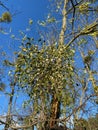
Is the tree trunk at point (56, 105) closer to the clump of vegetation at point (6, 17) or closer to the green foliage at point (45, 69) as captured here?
the green foliage at point (45, 69)

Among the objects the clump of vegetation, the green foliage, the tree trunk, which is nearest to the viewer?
the green foliage

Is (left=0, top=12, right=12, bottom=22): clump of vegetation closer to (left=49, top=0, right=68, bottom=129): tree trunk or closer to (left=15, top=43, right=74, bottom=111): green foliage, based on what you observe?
(left=49, top=0, right=68, bottom=129): tree trunk

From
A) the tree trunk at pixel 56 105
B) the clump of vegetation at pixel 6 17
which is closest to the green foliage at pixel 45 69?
the tree trunk at pixel 56 105

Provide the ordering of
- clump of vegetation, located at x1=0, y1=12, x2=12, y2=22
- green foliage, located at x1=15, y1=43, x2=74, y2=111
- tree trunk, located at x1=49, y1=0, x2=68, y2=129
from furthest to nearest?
clump of vegetation, located at x1=0, y1=12, x2=12, y2=22 < tree trunk, located at x1=49, y1=0, x2=68, y2=129 < green foliage, located at x1=15, y1=43, x2=74, y2=111

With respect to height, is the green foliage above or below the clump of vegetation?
below

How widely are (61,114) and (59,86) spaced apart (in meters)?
2.68

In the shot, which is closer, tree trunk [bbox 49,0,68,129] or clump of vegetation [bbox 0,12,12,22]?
tree trunk [bbox 49,0,68,129]

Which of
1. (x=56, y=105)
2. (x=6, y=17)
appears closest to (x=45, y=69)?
(x=56, y=105)

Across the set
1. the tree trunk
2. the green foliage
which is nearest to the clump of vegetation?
the tree trunk

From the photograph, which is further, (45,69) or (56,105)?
(56,105)

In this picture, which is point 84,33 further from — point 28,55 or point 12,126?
point 12,126

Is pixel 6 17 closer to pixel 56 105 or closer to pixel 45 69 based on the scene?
pixel 56 105

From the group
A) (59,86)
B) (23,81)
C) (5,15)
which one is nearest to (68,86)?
(59,86)

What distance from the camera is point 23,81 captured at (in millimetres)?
9727
